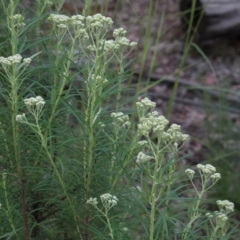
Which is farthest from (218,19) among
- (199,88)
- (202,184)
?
(202,184)

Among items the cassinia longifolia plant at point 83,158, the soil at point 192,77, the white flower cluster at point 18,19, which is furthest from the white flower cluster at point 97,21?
the soil at point 192,77

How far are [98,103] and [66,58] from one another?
0.16 m

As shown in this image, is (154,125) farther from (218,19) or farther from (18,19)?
(218,19)

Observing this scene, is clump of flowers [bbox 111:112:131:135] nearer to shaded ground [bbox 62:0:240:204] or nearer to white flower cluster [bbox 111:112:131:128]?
white flower cluster [bbox 111:112:131:128]

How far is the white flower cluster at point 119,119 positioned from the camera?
192cm

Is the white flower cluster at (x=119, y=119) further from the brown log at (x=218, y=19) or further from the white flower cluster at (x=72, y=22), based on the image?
the brown log at (x=218, y=19)

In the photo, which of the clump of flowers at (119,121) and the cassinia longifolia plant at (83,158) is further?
the clump of flowers at (119,121)

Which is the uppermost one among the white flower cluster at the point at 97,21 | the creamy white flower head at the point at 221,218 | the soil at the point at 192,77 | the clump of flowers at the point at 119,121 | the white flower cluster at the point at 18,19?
the white flower cluster at the point at 97,21

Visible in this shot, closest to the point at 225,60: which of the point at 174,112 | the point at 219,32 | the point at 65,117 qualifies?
the point at 219,32

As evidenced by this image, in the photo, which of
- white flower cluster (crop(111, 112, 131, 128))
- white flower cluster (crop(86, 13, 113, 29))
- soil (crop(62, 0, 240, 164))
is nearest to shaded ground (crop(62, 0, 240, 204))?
soil (crop(62, 0, 240, 164))

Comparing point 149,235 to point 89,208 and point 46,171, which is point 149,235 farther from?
point 46,171

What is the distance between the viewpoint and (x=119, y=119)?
196 cm

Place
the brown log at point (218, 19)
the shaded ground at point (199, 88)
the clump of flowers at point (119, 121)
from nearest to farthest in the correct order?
the clump of flowers at point (119, 121), the shaded ground at point (199, 88), the brown log at point (218, 19)

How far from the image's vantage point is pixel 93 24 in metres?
1.80
